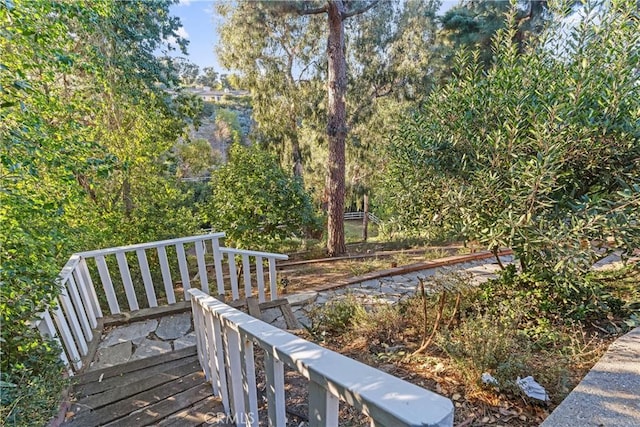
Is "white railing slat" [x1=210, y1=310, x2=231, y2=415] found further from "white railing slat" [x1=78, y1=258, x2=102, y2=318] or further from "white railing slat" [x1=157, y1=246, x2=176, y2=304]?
"white railing slat" [x1=78, y1=258, x2=102, y2=318]

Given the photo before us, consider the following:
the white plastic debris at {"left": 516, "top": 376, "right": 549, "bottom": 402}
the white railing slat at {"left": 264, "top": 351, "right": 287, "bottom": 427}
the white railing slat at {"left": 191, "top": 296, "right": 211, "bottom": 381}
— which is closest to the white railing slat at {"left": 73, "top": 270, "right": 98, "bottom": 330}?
the white railing slat at {"left": 191, "top": 296, "right": 211, "bottom": 381}

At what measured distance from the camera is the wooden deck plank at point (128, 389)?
1.86 meters

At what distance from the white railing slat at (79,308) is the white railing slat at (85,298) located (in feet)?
0.11

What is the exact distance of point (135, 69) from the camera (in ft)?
14.7

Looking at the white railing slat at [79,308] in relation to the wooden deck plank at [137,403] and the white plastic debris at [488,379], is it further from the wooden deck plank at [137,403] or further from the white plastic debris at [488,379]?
the white plastic debris at [488,379]

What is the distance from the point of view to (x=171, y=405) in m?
1.81

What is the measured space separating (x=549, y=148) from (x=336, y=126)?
4451mm

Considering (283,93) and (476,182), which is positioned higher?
(283,93)

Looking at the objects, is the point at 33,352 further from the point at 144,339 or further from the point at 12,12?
the point at 12,12

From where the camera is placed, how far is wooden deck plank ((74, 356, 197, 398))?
Result: 1.99m

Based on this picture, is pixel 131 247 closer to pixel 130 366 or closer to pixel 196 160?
pixel 130 366

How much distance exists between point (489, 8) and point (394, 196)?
6912 mm

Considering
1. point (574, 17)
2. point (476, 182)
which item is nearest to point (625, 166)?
point (476, 182)

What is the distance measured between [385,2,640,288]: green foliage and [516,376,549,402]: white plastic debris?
0.73 m
